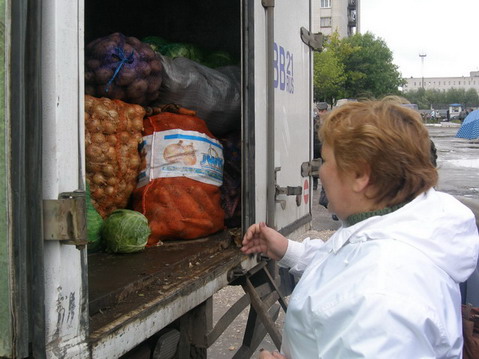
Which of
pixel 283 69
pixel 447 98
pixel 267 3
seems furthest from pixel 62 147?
pixel 447 98

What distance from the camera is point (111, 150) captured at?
3002mm

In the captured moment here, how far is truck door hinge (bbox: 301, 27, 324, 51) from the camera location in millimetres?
4109

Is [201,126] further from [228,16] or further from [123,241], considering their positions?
[228,16]

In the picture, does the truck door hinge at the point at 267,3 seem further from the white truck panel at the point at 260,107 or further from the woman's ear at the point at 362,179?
the woman's ear at the point at 362,179

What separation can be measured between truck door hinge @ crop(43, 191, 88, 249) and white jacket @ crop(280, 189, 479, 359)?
23.9 inches

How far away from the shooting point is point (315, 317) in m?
1.36

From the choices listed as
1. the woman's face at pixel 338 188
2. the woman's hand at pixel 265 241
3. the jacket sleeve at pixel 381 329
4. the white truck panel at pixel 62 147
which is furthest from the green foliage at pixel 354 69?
the jacket sleeve at pixel 381 329

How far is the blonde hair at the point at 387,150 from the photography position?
61.0 inches

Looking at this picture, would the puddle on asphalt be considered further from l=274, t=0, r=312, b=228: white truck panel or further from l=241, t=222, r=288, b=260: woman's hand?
l=241, t=222, r=288, b=260: woman's hand

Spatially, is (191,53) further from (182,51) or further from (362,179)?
(362,179)

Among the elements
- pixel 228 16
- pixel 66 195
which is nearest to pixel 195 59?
pixel 228 16

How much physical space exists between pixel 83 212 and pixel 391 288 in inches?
32.5

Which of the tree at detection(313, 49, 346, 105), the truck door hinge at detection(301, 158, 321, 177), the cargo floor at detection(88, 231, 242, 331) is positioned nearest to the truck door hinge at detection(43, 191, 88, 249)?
the cargo floor at detection(88, 231, 242, 331)

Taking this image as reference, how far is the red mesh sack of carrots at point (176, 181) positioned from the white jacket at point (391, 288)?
62.4 inches
